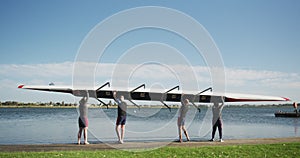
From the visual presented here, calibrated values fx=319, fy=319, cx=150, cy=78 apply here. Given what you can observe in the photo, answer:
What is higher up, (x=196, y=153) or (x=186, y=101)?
(x=186, y=101)

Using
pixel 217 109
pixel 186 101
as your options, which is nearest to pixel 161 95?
pixel 186 101

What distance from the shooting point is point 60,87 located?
37.4 ft

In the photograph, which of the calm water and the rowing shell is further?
the calm water

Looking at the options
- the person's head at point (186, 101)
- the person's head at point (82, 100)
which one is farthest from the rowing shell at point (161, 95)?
the person's head at point (82, 100)

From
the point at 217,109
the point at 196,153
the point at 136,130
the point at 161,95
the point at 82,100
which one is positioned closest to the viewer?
the point at 196,153

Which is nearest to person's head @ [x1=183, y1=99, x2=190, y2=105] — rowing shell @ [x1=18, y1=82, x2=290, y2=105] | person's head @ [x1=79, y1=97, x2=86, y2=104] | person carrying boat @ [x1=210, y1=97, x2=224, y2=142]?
rowing shell @ [x1=18, y1=82, x2=290, y2=105]

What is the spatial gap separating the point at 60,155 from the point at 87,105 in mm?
3522

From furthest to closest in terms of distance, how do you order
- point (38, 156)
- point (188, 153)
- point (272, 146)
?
point (272, 146) < point (188, 153) < point (38, 156)

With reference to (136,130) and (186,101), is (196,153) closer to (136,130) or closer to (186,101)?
(186,101)

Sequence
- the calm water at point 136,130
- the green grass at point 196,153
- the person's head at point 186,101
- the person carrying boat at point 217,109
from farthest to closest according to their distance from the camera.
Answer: the calm water at point 136,130 < the person carrying boat at point 217,109 < the person's head at point 186,101 < the green grass at point 196,153

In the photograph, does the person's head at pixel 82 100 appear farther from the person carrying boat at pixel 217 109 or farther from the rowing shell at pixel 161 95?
the person carrying boat at pixel 217 109

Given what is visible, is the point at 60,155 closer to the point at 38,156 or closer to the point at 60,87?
the point at 38,156

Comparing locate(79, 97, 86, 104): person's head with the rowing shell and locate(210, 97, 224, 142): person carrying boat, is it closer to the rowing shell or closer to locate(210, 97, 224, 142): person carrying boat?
the rowing shell

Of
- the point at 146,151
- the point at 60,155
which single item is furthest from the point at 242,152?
the point at 60,155
